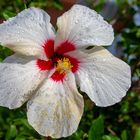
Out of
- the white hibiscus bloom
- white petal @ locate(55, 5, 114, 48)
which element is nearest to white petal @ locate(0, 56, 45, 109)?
the white hibiscus bloom

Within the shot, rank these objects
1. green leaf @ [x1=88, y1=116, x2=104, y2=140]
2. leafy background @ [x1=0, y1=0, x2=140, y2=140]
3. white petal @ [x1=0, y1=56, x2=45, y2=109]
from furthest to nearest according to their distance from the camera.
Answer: leafy background @ [x1=0, y1=0, x2=140, y2=140], green leaf @ [x1=88, y1=116, x2=104, y2=140], white petal @ [x1=0, y1=56, x2=45, y2=109]

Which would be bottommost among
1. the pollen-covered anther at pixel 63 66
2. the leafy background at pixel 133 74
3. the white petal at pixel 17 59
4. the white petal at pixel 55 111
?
the leafy background at pixel 133 74

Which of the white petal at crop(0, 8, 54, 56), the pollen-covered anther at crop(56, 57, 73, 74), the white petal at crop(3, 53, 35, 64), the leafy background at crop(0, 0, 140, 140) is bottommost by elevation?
the leafy background at crop(0, 0, 140, 140)

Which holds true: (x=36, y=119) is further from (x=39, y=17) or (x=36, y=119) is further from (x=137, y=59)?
(x=137, y=59)

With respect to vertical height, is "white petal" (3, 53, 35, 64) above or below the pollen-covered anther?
above

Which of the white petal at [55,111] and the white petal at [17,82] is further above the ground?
the white petal at [17,82]

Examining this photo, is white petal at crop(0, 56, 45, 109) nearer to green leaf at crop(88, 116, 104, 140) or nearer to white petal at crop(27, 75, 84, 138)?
white petal at crop(27, 75, 84, 138)

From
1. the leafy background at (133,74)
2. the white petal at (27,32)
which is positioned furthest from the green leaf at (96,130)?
the leafy background at (133,74)

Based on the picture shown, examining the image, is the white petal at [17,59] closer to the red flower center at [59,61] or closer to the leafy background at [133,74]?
the red flower center at [59,61]
